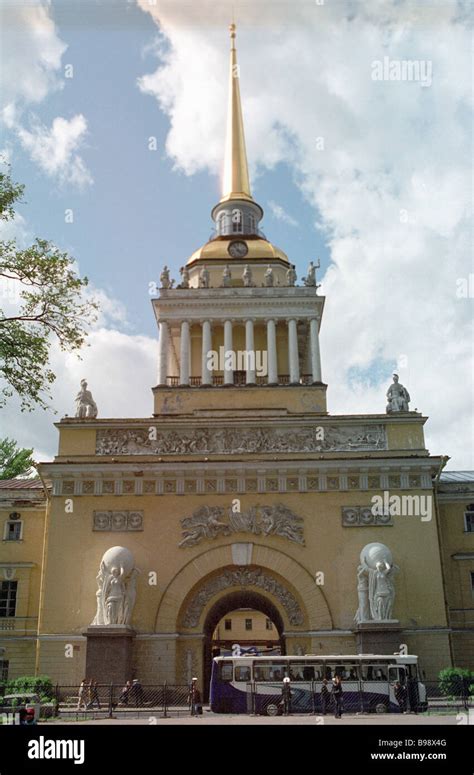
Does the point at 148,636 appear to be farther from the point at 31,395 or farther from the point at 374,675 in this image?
the point at 31,395

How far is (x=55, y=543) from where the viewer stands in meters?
25.7

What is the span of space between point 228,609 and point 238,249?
769 inches

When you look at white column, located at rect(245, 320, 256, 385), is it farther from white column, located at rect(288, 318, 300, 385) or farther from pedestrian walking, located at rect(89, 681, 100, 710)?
pedestrian walking, located at rect(89, 681, 100, 710)

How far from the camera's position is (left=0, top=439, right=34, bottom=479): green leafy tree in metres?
45.6

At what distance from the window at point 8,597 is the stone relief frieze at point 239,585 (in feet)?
23.2

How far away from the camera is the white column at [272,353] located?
113 ft

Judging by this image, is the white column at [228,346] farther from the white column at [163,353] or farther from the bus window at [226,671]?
the bus window at [226,671]

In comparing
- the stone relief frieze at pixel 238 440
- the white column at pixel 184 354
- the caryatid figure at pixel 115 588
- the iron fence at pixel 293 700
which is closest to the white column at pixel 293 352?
the white column at pixel 184 354

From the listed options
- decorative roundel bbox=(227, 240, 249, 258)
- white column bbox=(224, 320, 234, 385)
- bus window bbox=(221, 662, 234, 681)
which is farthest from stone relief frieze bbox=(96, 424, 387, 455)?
decorative roundel bbox=(227, 240, 249, 258)

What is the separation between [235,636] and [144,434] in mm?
23622

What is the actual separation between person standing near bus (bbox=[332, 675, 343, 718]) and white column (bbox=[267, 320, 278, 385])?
51.6 feet

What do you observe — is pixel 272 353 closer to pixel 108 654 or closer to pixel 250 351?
pixel 250 351

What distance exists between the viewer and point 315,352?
116 ft

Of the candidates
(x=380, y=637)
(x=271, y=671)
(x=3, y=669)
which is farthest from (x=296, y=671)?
(x=3, y=669)
